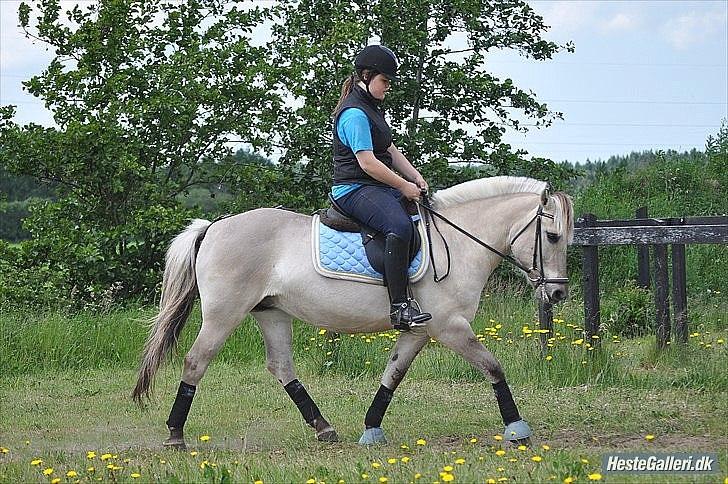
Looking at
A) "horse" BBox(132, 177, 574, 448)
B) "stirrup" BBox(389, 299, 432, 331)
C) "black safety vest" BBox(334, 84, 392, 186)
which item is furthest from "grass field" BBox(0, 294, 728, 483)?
"black safety vest" BBox(334, 84, 392, 186)

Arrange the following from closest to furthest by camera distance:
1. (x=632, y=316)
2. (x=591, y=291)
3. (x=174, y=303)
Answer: (x=174, y=303), (x=591, y=291), (x=632, y=316)

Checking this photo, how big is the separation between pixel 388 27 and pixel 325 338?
7166 mm

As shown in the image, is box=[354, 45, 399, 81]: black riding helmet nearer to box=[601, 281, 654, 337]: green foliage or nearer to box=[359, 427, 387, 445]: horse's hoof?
box=[359, 427, 387, 445]: horse's hoof

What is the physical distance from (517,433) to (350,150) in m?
2.38

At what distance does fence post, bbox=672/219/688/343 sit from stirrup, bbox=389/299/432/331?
3478mm

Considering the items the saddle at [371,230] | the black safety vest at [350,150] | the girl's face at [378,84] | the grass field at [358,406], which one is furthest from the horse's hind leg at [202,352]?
the girl's face at [378,84]

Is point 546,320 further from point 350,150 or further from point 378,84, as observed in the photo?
point 378,84

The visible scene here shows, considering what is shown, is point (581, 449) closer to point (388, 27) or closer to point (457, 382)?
point (457, 382)

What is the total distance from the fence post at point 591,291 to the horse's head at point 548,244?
293 centimetres

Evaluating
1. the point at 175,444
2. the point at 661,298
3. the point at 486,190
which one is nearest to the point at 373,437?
the point at 175,444

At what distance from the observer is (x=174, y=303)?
7836mm

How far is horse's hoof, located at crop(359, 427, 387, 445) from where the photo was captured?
292 inches

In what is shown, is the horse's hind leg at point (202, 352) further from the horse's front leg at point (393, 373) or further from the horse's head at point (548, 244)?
the horse's head at point (548, 244)

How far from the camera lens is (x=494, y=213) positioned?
24.5 feet
